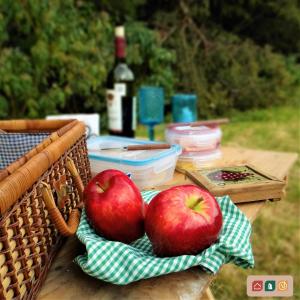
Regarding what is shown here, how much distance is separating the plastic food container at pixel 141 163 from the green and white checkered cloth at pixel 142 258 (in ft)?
0.85

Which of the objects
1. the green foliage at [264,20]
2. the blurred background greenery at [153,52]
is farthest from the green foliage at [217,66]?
the green foliage at [264,20]

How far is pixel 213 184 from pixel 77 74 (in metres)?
2.73

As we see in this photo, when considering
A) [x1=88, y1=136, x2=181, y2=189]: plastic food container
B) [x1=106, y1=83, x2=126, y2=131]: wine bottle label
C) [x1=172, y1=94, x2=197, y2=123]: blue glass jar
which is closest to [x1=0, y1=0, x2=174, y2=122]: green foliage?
[x1=106, y1=83, x2=126, y2=131]: wine bottle label

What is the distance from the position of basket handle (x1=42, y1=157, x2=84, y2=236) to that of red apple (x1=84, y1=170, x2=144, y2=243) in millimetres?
41

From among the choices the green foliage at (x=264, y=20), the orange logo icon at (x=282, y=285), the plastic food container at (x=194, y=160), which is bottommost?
the orange logo icon at (x=282, y=285)

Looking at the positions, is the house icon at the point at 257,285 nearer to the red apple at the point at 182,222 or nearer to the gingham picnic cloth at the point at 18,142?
the red apple at the point at 182,222

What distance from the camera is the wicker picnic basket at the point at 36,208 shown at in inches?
18.4

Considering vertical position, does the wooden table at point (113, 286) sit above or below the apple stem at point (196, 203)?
below

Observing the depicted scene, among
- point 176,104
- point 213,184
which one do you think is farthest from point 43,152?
point 176,104

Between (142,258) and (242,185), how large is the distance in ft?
1.17

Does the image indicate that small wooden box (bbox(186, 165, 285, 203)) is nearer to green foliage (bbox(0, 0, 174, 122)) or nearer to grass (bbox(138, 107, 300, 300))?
grass (bbox(138, 107, 300, 300))

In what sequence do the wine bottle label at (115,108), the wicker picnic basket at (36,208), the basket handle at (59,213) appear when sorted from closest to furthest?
Result: 1. the wicker picnic basket at (36,208)
2. the basket handle at (59,213)
3. the wine bottle label at (115,108)

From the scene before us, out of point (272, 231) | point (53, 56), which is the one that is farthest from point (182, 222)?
point (53, 56)

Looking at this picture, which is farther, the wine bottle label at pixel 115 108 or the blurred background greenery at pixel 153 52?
the blurred background greenery at pixel 153 52
